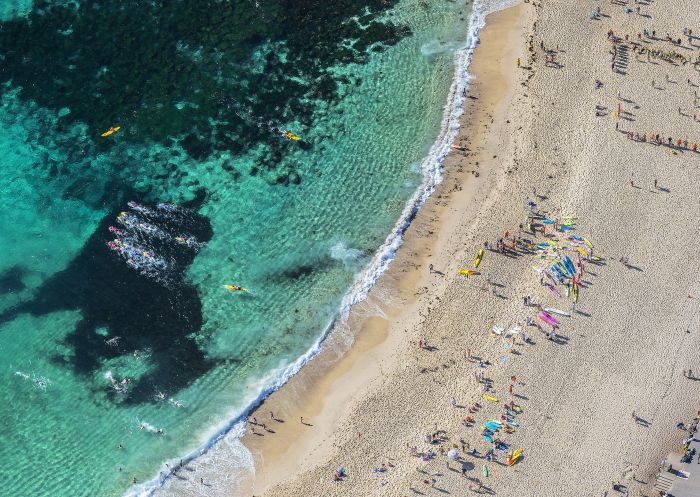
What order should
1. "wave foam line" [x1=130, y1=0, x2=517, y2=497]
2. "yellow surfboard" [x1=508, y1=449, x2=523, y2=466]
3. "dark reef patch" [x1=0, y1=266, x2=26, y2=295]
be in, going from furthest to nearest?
"dark reef patch" [x1=0, y1=266, x2=26, y2=295]
"wave foam line" [x1=130, y1=0, x2=517, y2=497]
"yellow surfboard" [x1=508, y1=449, x2=523, y2=466]

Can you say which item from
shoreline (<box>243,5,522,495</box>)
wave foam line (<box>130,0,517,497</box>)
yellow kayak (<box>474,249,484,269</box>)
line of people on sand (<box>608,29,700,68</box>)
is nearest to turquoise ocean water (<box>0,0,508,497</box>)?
wave foam line (<box>130,0,517,497</box>)

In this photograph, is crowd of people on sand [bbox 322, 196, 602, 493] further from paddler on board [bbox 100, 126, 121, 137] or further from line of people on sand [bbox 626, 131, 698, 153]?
Answer: paddler on board [bbox 100, 126, 121, 137]

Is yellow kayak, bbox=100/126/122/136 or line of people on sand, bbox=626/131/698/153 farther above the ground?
line of people on sand, bbox=626/131/698/153

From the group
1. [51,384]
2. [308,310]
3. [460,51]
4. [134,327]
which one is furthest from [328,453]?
[460,51]

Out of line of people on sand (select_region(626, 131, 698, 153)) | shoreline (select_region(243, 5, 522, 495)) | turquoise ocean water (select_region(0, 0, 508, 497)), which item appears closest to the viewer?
shoreline (select_region(243, 5, 522, 495))

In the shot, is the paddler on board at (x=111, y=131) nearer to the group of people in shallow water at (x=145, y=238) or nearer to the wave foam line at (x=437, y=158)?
the group of people in shallow water at (x=145, y=238)

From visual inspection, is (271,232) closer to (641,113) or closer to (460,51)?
(460,51)

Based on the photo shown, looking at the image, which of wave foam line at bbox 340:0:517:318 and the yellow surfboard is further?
wave foam line at bbox 340:0:517:318
